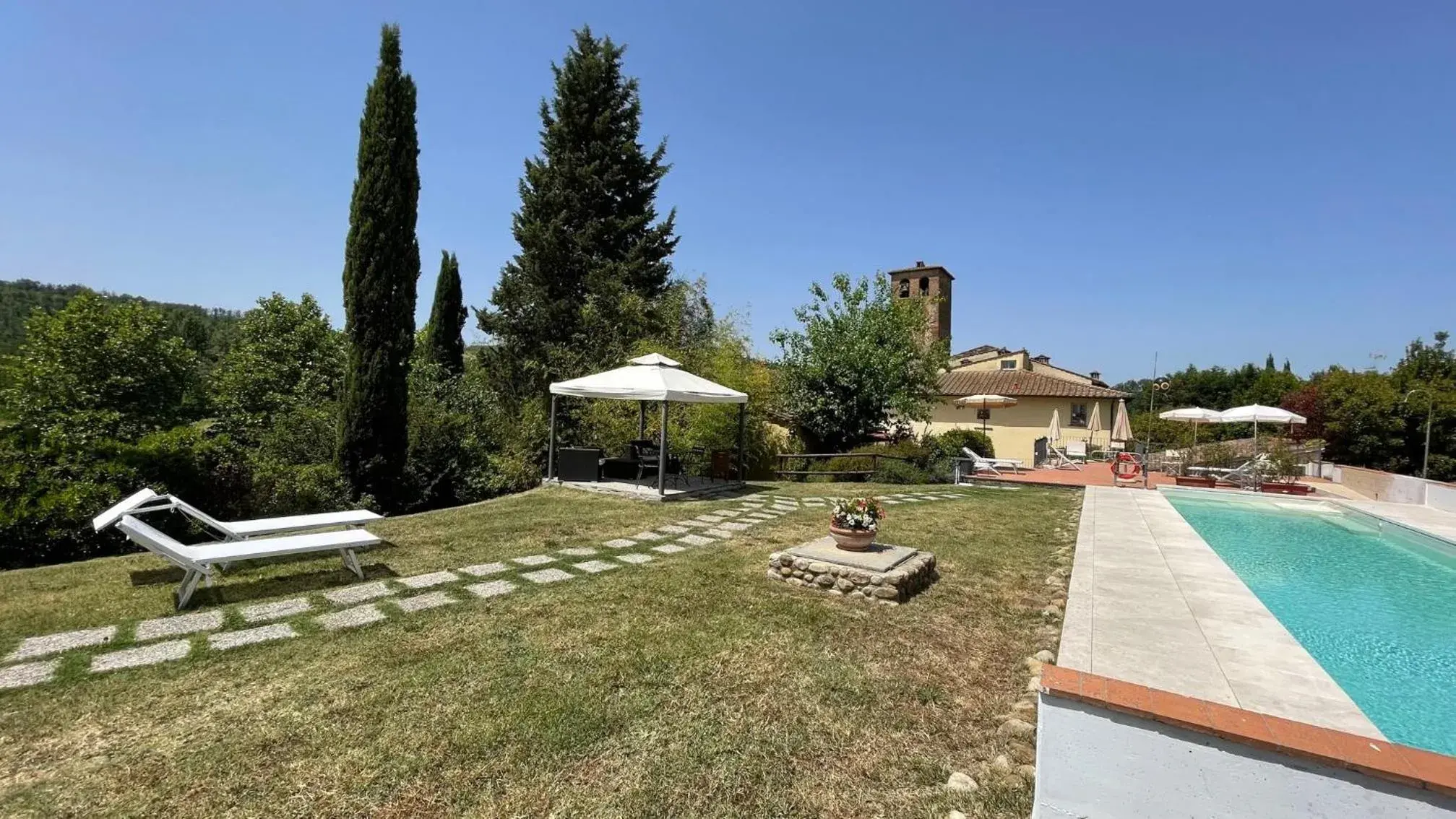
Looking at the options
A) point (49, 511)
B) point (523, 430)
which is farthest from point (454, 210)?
point (49, 511)

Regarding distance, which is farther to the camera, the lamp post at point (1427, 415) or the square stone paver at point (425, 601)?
the lamp post at point (1427, 415)

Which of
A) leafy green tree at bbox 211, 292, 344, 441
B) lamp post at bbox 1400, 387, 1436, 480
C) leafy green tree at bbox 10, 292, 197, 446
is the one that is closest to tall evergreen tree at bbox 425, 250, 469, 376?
leafy green tree at bbox 211, 292, 344, 441

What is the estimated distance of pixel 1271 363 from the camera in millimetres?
60844

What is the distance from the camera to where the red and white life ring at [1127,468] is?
17094 mm

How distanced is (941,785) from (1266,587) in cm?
710

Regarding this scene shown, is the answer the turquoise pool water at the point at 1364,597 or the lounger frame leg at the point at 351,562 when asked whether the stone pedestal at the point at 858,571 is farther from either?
the lounger frame leg at the point at 351,562

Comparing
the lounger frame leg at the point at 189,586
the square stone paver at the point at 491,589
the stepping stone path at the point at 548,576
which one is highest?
the lounger frame leg at the point at 189,586

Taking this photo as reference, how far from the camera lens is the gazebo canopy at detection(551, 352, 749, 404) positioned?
407 inches

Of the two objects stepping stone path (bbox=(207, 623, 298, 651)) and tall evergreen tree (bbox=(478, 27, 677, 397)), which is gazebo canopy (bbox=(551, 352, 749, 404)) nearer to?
stepping stone path (bbox=(207, 623, 298, 651))

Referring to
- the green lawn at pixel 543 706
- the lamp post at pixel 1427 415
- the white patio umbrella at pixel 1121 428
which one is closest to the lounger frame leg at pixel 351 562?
the green lawn at pixel 543 706

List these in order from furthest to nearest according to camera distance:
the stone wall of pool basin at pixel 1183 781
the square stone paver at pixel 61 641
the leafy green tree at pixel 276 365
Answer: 1. the leafy green tree at pixel 276 365
2. the square stone paver at pixel 61 641
3. the stone wall of pool basin at pixel 1183 781

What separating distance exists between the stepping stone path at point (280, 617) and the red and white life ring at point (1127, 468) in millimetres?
15226

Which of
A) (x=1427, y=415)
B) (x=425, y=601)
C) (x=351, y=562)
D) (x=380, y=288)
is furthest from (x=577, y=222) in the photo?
(x=1427, y=415)

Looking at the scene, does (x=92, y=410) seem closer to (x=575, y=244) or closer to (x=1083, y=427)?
(x=575, y=244)
